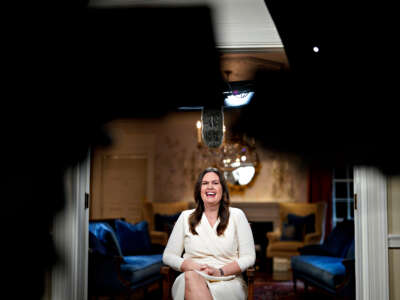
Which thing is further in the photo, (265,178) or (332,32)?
(265,178)

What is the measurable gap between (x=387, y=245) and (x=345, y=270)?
7.64 feet

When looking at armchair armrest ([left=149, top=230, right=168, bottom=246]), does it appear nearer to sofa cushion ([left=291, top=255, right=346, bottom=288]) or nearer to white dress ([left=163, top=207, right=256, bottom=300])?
sofa cushion ([left=291, top=255, right=346, bottom=288])

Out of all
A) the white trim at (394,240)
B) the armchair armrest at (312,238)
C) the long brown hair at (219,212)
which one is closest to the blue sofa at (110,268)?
the long brown hair at (219,212)

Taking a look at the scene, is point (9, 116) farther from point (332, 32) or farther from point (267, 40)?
point (267, 40)

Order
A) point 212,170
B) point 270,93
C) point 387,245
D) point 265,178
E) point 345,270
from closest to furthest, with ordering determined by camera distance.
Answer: point 270,93, point 387,245, point 212,170, point 345,270, point 265,178

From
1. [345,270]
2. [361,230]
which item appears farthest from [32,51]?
[345,270]

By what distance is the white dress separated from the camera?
2674mm

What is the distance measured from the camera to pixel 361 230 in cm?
246

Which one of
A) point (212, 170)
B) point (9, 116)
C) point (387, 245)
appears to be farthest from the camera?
point (212, 170)

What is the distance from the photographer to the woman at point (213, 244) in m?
2.58

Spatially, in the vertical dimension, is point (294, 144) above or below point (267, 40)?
below

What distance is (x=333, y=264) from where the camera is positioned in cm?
487

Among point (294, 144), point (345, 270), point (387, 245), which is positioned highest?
point (294, 144)

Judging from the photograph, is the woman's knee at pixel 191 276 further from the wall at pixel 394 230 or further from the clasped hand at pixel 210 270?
the wall at pixel 394 230
